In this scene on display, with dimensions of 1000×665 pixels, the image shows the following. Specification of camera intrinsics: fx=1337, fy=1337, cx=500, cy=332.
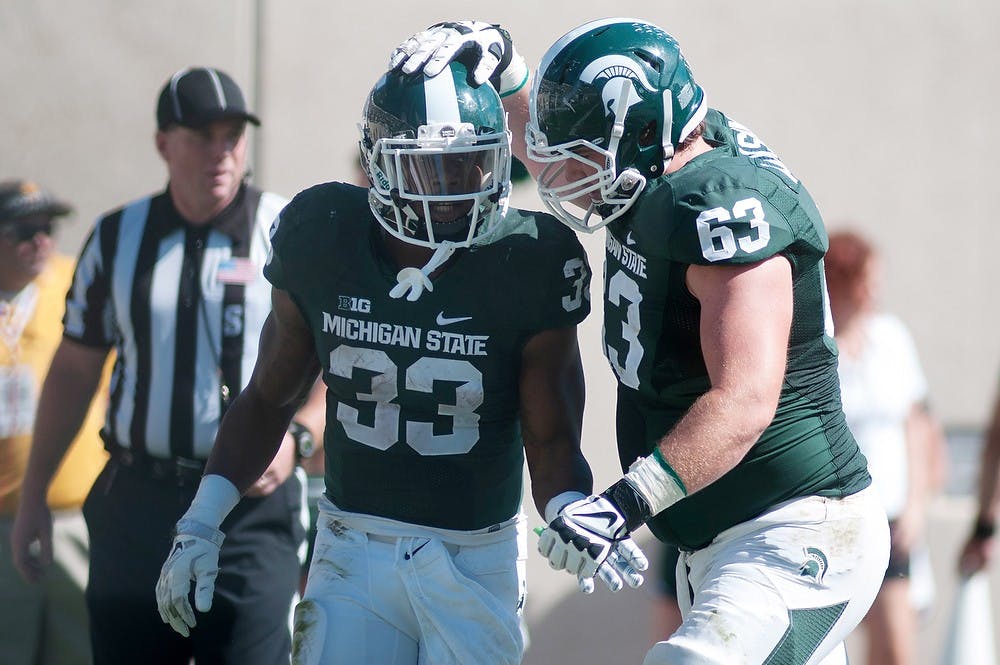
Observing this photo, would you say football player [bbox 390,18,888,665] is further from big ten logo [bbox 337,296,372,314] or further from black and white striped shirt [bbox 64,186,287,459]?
black and white striped shirt [bbox 64,186,287,459]

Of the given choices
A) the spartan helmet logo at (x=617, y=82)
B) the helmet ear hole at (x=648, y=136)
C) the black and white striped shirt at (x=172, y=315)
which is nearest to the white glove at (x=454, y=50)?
the spartan helmet logo at (x=617, y=82)

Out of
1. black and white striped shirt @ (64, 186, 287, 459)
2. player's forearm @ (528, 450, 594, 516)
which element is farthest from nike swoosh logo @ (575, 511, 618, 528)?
black and white striped shirt @ (64, 186, 287, 459)

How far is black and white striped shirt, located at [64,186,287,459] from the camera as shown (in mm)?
3549

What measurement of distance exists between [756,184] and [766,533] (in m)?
0.66

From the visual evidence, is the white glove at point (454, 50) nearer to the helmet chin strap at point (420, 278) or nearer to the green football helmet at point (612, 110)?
the green football helmet at point (612, 110)

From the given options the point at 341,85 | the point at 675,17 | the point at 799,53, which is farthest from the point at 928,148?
the point at 341,85

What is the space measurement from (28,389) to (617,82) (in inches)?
109

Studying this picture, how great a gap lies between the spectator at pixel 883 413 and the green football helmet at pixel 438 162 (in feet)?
6.64

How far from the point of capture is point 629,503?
2309 millimetres

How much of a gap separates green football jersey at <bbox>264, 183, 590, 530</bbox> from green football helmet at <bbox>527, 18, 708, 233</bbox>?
15 cm

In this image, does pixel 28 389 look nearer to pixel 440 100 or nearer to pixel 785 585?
pixel 440 100

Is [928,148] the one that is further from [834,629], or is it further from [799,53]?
[834,629]

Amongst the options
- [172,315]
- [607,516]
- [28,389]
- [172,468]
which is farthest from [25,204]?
[607,516]

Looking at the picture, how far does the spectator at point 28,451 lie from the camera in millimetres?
4449
